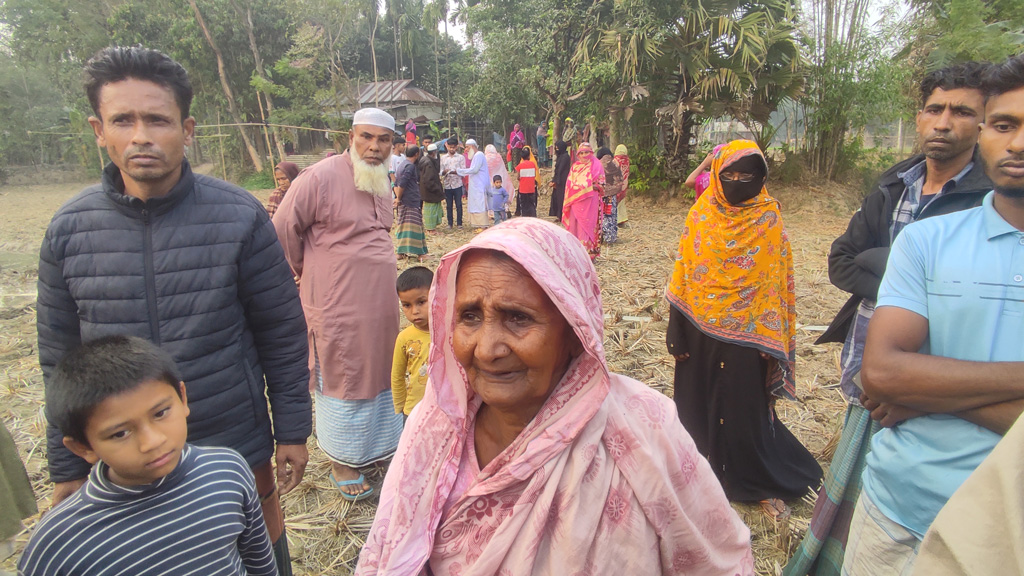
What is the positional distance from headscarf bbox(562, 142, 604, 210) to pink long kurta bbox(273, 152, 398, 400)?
585 cm

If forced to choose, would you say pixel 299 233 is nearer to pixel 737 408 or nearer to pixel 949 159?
pixel 737 408

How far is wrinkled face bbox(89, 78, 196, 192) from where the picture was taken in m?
1.75

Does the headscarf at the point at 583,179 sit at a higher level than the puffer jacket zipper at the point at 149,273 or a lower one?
higher

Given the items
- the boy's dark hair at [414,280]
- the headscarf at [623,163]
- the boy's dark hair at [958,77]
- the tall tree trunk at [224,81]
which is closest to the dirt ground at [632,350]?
the headscarf at [623,163]

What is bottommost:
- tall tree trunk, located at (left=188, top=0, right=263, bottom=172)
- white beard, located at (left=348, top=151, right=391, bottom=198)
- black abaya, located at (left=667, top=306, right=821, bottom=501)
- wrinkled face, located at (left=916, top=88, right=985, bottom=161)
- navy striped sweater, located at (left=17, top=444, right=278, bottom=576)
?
black abaya, located at (left=667, top=306, right=821, bottom=501)

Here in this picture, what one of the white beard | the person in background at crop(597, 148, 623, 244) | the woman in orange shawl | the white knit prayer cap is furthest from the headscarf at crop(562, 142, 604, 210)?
the white beard

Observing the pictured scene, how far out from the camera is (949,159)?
2211 mm

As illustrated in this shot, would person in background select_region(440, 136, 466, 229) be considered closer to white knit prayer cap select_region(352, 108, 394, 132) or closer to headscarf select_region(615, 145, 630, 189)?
headscarf select_region(615, 145, 630, 189)

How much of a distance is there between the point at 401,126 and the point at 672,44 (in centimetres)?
2109

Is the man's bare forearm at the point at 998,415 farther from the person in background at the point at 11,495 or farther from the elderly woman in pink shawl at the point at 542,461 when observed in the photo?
the person in background at the point at 11,495

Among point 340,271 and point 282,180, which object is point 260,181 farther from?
point 340,271

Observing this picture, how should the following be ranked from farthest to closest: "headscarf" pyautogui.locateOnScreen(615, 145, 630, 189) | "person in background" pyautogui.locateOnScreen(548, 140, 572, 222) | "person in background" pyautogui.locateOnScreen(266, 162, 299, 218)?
1. "person in background" pyautogui.locateOnScreen(548, 140, 572, 222)
2. "headscarf" pyautogui.locateOnScreen(615, 145, 630, 189)
3. "person in background" pyautogui.locateOnScreen(266, 162, 299, 218)

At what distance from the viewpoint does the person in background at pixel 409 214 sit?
896cm

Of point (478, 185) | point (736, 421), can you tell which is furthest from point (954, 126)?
point (478, 185)
